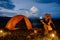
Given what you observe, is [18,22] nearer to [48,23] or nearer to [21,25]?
[21,25]

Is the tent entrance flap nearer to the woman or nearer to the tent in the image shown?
the tent

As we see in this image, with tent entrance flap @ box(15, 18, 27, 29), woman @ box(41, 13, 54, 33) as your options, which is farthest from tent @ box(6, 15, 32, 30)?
woman @ box(41, 13, 54, 33)

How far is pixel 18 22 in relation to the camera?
4074 mm

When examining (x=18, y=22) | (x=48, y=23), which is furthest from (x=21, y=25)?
(x=48, y=23)

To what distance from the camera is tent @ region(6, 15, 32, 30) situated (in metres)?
4.00

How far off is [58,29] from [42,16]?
20.9 inches

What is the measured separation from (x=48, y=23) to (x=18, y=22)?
73 centimetres

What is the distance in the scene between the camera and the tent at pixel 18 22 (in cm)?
400

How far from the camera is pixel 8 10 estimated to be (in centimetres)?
393

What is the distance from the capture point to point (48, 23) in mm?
3986

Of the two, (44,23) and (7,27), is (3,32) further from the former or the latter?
(44,23)

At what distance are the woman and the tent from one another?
0.36m

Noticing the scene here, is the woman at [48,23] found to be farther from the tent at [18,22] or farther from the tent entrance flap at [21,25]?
the tent entrance flap at [21,25]

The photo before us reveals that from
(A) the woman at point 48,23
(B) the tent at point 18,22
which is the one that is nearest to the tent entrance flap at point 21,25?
(B) the tent at point 18,22
